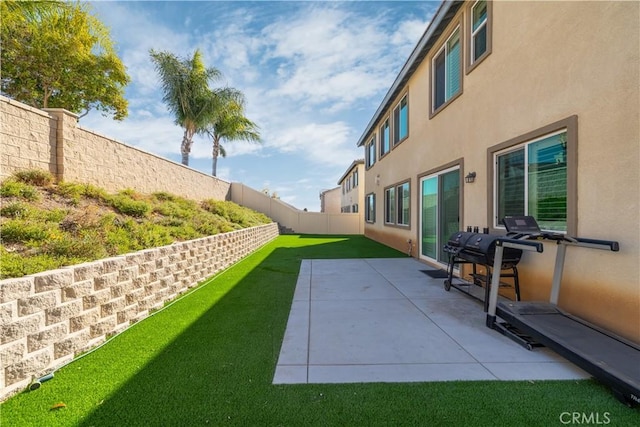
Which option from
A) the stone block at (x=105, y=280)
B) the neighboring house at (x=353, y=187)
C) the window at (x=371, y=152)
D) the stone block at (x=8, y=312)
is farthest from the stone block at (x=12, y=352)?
the neighboring house at (x=353, y=187)

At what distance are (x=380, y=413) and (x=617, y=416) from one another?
1740mm

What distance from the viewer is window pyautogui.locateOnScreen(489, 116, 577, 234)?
11.7ft

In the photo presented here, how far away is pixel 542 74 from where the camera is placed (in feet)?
13.2

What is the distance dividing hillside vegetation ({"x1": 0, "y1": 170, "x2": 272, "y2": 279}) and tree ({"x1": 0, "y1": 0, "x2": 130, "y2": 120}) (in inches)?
399

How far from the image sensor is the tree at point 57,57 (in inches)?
436

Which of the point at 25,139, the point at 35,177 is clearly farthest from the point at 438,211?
the point at 25,139

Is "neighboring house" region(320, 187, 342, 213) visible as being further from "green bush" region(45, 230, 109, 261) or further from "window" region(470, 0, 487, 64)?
"green bush" region(45, 230, 109, 261)

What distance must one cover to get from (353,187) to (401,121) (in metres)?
13.7

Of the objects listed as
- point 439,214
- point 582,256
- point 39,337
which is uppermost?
point 439,214

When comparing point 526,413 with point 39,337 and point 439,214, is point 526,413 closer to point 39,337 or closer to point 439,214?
point 39,337

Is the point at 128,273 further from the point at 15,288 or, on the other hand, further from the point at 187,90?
the point at 187,90

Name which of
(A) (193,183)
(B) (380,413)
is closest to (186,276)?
(B) (380,413)

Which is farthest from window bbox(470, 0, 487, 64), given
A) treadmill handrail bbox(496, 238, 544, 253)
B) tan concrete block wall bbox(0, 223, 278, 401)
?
tan concrete block wall bbox(0, 223, 278, 401)

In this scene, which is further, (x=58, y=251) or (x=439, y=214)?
(x=439, y=214)
